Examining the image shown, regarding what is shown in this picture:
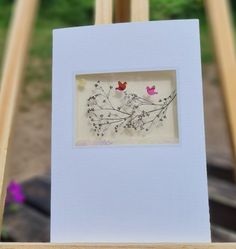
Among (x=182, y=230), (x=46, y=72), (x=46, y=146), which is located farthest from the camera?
(x=46, y=72)

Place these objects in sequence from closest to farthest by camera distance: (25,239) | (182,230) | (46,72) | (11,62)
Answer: (182,230)
(11,62)
(25,239)
(46,72)

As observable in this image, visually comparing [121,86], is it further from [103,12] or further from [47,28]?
[47,28]

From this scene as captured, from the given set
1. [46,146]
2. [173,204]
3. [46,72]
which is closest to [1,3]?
[46,72]

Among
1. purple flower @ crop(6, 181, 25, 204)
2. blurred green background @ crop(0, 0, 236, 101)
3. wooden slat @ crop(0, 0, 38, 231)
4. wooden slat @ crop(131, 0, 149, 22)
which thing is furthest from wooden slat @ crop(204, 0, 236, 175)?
blurred green background @ crop(0, 0, 236, 101)

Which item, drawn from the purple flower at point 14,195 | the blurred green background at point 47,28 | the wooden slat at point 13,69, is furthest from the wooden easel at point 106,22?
the blurred green background at point 47,28

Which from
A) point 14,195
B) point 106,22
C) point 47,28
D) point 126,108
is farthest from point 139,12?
point 47,28

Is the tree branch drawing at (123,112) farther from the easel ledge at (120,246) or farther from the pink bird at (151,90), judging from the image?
the easel ledge at (120,246)

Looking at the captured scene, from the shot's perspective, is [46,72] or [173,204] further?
[46,72]

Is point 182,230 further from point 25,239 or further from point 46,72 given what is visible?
point 46,72
